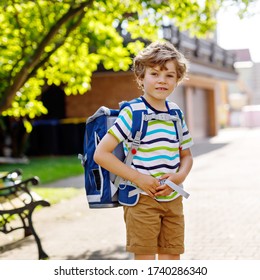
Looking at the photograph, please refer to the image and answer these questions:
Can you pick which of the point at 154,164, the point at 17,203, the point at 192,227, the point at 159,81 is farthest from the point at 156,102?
the point at 17,203

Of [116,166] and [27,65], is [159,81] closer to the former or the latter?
[116,166]

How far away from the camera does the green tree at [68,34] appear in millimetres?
8258

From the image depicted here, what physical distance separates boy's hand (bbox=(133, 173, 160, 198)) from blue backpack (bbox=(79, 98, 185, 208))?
3.8 inches

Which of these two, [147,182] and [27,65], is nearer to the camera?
[147,182]

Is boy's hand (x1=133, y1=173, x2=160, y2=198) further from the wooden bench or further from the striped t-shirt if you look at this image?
the wooden bench

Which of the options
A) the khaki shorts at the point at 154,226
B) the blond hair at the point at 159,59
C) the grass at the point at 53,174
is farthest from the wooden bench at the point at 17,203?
the blond hair at the point at 159,59

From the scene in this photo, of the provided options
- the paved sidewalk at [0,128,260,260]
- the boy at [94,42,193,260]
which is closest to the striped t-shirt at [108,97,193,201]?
the boy at [94,42,193,260]

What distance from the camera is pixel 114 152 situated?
3.58 meters

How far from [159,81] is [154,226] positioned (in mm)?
789

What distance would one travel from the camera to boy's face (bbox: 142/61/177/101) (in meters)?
3.53

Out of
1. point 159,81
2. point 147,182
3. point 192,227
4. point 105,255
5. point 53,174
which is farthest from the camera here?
point 53,174

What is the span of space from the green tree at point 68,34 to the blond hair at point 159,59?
4.23m
